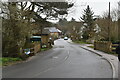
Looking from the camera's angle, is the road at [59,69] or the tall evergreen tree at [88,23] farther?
the tall evergreen tree at [88,23]

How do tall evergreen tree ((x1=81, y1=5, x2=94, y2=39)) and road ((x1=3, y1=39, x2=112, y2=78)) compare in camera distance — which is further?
tall evergreen tree ((x1=81, y1=5, x2=94, y2=39))

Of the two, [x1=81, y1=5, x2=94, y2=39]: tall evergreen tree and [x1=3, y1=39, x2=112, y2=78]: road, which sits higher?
[x1=81, y1=5, x2=94, y2=39]: tall evergreen tree

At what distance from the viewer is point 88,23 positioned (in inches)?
2408

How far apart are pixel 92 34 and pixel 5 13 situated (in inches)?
1741

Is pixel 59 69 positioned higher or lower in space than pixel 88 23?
lower

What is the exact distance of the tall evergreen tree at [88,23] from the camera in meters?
60.1

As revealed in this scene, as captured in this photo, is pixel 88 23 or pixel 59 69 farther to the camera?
pixel 88 23

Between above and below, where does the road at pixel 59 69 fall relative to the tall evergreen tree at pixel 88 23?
below

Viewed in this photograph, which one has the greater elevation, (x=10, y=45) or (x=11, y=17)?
(x=11, y=17)

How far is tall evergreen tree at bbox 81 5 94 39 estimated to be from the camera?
197 ft

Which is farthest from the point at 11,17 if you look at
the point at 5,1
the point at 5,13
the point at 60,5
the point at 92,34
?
the point at 92,34

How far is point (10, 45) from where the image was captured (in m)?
16.7

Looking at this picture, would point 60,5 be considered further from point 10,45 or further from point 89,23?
point 89,23

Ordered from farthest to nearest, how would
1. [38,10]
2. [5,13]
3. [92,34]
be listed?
1. [92,34]
2. [38,10]
3. [5,13]
